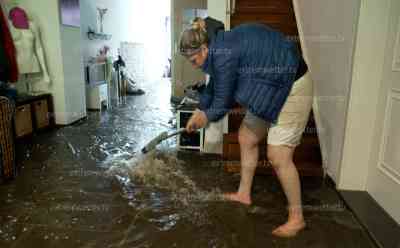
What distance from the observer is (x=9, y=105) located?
190cm

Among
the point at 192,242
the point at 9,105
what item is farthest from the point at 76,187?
the point at 192,242

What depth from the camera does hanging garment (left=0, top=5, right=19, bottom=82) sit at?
2656 millimetres

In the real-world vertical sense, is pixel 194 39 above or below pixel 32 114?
above

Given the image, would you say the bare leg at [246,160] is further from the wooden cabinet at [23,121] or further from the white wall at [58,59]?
the white wall at [58,59]

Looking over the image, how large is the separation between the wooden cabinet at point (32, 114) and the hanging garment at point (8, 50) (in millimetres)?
223

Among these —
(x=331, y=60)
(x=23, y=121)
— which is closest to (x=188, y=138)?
(x=331, y=60)

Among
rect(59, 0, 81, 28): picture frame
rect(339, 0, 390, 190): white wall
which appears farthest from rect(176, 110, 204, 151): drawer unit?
rect(59, 0, 81, 28): picture frame

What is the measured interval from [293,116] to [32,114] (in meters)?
2.69

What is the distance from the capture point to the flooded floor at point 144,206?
1.41 metres

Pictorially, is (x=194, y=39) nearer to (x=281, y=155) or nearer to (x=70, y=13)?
(x=281, y=155)

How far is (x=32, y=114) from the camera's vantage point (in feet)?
9.82

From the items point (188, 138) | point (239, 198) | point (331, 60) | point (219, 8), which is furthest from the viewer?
point (188, 138)

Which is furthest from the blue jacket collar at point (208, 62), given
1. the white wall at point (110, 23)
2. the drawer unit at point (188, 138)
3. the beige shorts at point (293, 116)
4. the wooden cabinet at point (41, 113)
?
the white wall at point (110, 23)

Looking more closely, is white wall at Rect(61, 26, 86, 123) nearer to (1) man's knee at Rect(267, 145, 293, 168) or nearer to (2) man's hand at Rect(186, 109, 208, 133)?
(2) man's hand at Rect(186, 109, 208, 133)
